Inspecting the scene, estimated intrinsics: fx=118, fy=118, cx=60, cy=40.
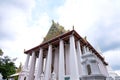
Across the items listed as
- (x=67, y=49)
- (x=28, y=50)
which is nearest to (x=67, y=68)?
(x=67, y=49)

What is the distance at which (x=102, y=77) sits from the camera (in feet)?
19.5

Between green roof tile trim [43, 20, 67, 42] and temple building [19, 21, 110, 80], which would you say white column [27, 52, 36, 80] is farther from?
green roof tile trim [43, 20, 67, 42]

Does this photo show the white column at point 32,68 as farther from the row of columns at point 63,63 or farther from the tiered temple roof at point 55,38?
the tiered temple roof at point 55,38

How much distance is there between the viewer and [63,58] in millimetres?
13492

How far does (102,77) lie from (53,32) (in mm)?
13749

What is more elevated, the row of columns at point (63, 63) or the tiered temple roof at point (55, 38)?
the tiered temple roof at point (55, 38)

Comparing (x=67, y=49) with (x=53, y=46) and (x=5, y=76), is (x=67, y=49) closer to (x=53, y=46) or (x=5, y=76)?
(x=53, y=46)

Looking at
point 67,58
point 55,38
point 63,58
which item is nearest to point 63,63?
point 63,58

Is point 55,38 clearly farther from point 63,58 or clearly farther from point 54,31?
point 54,31

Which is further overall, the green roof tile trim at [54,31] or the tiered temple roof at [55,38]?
the green roof tile trim at [54,31]

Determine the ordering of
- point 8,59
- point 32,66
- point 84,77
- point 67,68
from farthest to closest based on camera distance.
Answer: point 8,59
point 32,66
point 67,68
point 84,77

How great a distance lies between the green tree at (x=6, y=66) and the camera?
61.6ft

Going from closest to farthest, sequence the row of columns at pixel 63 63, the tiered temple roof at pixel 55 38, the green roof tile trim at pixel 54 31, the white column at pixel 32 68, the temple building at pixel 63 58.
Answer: the temple building at pixel 63 58
the row of columns at pixel 63 63
the tiered temple roof at pixel 55 38
the white column at pixel 32 68
the green roof tile trim at pixel 54 31

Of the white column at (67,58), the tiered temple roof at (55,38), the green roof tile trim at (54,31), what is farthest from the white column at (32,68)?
the white column at (67,58)
